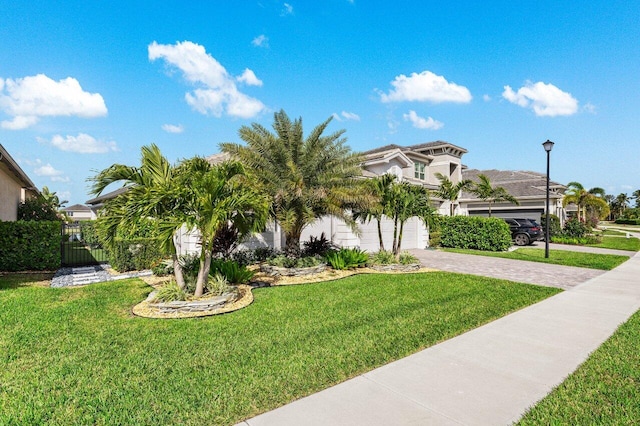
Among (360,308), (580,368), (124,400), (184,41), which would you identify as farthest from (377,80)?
(124,400)

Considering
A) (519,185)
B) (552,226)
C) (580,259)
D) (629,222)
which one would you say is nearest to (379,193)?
(580,259)

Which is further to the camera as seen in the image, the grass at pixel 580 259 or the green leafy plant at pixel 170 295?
the grass at pixel 580 259

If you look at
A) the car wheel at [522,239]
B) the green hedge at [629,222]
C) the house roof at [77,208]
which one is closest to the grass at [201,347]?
the car wheel at [522,239]

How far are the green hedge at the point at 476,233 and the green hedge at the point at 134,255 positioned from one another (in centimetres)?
1577

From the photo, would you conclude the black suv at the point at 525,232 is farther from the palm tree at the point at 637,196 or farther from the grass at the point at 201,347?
the palm tree at the point at 637,196

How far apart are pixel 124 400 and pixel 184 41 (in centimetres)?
1412

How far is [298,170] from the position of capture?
35.5ft

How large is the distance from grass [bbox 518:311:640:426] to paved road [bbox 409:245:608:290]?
5764mm

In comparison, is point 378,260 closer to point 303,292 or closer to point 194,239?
point 303,292

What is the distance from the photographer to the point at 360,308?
681cm

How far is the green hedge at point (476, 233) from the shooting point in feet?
59.0

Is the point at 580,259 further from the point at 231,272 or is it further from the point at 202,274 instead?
the point at 202,274

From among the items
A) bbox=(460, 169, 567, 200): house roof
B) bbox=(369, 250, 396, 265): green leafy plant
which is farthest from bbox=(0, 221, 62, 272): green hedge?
bbox=(460, 169, 567, 200): house roof

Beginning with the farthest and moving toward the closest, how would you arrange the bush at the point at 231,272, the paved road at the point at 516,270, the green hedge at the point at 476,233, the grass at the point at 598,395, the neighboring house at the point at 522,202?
the neighboring house at the point at 522,202, the green hedge at the point at 476,233, the paved road at the point at 516,270, the bush at the point at 231,272, the grass at the point at 598,395
